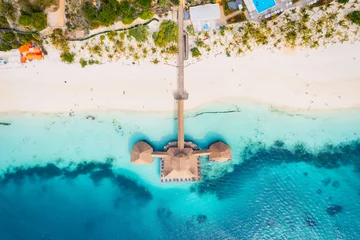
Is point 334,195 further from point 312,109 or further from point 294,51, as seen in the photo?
point 294,51

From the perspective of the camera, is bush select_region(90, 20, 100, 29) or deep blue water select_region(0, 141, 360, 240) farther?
deep blue water select_region(0, 141, 360, 240)

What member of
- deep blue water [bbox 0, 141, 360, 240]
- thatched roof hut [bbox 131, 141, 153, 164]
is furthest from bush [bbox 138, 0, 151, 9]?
deep blue water [bbox 0, 141, 360, 240]

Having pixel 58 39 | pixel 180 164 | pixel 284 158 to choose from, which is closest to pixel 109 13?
pixel 58 39

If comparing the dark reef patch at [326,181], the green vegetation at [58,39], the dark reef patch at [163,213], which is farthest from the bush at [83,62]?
the dark reef patch at [326,181]

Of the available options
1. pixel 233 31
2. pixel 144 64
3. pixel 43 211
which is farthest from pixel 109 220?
pixel 233 31

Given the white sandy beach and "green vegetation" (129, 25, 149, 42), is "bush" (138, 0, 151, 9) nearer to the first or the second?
"green vegetation" (129, 25, 149, 42)

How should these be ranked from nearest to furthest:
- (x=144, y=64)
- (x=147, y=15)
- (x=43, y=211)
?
(x=147, y=15) < (x=144, y=64) < (x=43, y=211)
